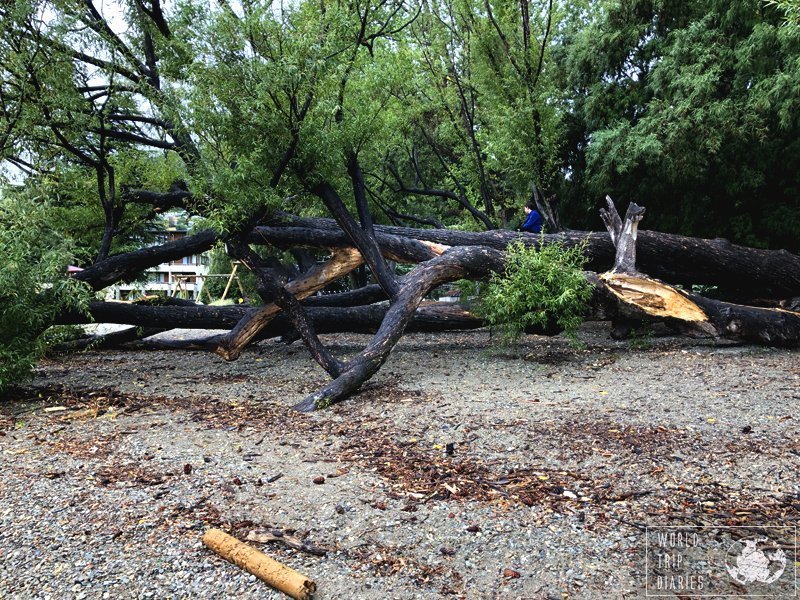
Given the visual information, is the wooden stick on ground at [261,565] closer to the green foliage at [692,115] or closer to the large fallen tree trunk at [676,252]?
the large fallen tree trunk at [676,252]

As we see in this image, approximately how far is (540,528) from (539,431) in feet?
5.06

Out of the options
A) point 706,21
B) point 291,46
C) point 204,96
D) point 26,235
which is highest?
point 706,21

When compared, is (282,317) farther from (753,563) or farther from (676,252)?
(753,563)

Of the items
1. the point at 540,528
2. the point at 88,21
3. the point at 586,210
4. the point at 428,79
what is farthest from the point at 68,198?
the point at 586,210

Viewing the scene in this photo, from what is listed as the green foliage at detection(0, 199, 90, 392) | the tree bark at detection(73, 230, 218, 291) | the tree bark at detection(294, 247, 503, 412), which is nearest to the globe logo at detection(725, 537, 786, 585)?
the tree bark at detection(294, 247, 503, 412)

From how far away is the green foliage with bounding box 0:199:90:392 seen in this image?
517 cm

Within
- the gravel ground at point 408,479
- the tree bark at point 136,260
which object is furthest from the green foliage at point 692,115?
the tree bark at point 136,260

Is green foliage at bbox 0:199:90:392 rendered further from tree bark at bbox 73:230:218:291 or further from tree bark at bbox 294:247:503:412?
tree bark at bbox 294:247:503:412

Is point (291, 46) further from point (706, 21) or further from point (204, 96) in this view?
point (706, 21)

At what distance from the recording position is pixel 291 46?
5.45m

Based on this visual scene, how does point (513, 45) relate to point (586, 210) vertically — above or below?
above

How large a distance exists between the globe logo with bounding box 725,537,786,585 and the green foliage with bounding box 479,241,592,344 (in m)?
4.26

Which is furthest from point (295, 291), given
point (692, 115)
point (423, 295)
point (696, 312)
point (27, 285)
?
point (692, 115)

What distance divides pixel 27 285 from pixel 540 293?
18.0ft
